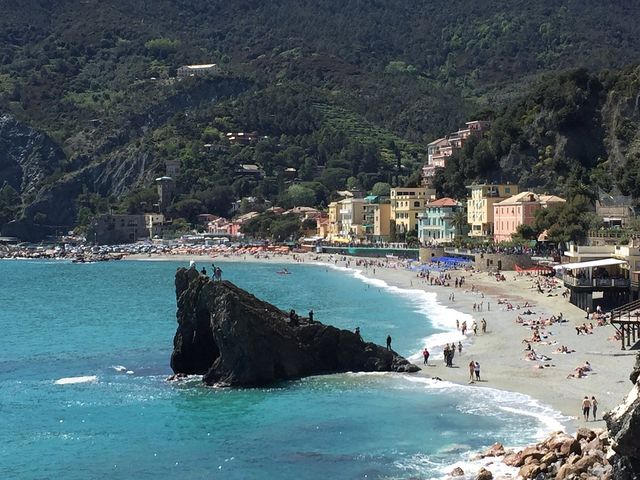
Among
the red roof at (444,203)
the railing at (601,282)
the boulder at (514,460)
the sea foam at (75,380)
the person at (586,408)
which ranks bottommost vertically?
the boulder at (514,460)

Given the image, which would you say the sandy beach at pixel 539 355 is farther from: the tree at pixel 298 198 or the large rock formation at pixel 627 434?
the tree at pixel 298 198

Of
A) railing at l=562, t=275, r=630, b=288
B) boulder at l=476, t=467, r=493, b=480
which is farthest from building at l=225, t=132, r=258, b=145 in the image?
boulder at l=476, t=467, r=493, b=480

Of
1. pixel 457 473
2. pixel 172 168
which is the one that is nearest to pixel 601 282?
pixel 457 473

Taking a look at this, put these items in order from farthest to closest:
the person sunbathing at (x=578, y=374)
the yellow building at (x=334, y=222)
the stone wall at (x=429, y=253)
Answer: the yellow building at (x=334, y=222) < the stone wall at (x=429, y=253) < the person sunbathing at (x=578, y=374)

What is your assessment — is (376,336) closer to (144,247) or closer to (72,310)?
(72,310)

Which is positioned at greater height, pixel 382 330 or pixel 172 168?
pixel 172 168

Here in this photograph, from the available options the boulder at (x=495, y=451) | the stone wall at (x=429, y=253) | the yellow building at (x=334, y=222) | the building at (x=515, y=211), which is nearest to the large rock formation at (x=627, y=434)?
the boulder at (x=495, y=451)

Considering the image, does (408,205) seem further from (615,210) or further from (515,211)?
(615,210)
